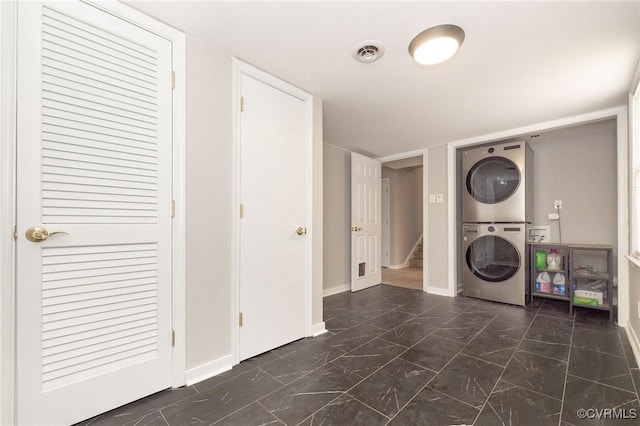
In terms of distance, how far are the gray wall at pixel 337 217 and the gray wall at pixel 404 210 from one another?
2105 mm

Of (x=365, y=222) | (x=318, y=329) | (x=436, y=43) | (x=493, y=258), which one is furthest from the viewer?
(x=365, y=222)

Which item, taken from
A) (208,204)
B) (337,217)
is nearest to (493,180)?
(337,217)

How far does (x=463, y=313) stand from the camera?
2.96 metres

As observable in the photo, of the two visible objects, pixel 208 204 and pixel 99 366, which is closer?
pixel 99 366

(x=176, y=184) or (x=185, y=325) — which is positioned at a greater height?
(x=176, y=184)

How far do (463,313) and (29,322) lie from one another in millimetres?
3448

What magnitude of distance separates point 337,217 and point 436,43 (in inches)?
104

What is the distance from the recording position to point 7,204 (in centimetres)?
117

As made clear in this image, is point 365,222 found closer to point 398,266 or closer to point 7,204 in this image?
point 398,266

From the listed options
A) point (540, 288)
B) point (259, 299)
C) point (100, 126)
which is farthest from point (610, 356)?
point (100, 126)

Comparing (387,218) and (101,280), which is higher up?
(387,218)

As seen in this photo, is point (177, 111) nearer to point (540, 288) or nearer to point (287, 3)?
point (287, 3)

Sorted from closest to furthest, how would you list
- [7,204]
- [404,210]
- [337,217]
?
[7,204] → [337,217] → [404,210]

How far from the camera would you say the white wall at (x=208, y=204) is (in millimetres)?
1688
